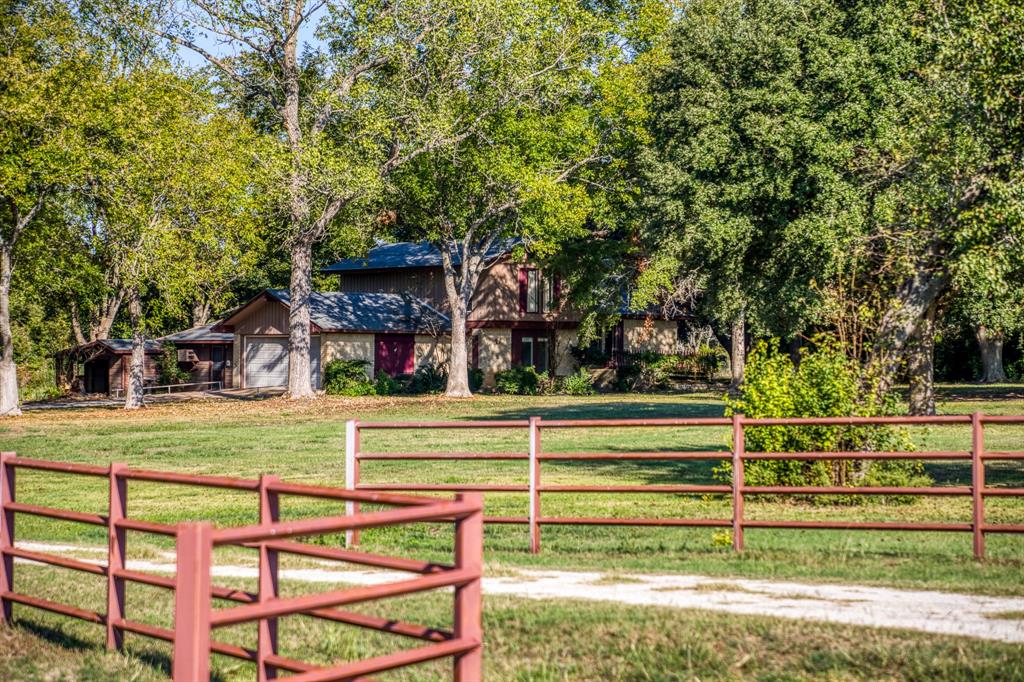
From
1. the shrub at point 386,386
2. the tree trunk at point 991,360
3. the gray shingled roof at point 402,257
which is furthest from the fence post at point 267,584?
the tree trunk at point 991,360

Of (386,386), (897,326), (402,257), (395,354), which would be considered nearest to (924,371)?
(897,326)

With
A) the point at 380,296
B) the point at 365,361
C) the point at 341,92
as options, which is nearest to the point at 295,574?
the point at 341,92

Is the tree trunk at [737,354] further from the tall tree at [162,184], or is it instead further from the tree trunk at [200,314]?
the tree trunk at [200,314]

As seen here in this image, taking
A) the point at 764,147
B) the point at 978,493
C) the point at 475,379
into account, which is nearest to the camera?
the point at 978,493

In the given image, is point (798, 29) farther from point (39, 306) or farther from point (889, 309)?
point (39, 306)

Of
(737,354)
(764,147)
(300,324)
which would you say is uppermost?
(764,147)

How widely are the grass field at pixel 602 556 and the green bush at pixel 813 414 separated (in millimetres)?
548

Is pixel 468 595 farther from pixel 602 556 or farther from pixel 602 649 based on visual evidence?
pixel 602 556

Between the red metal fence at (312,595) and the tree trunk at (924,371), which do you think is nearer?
the red metal fence at (312,595)

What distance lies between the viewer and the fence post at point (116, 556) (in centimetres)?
848

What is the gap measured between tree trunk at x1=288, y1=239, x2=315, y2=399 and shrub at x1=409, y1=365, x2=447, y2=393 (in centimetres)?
844

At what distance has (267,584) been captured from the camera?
271 inches

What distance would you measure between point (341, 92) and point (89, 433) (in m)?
18.2

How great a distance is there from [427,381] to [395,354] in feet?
11.7
